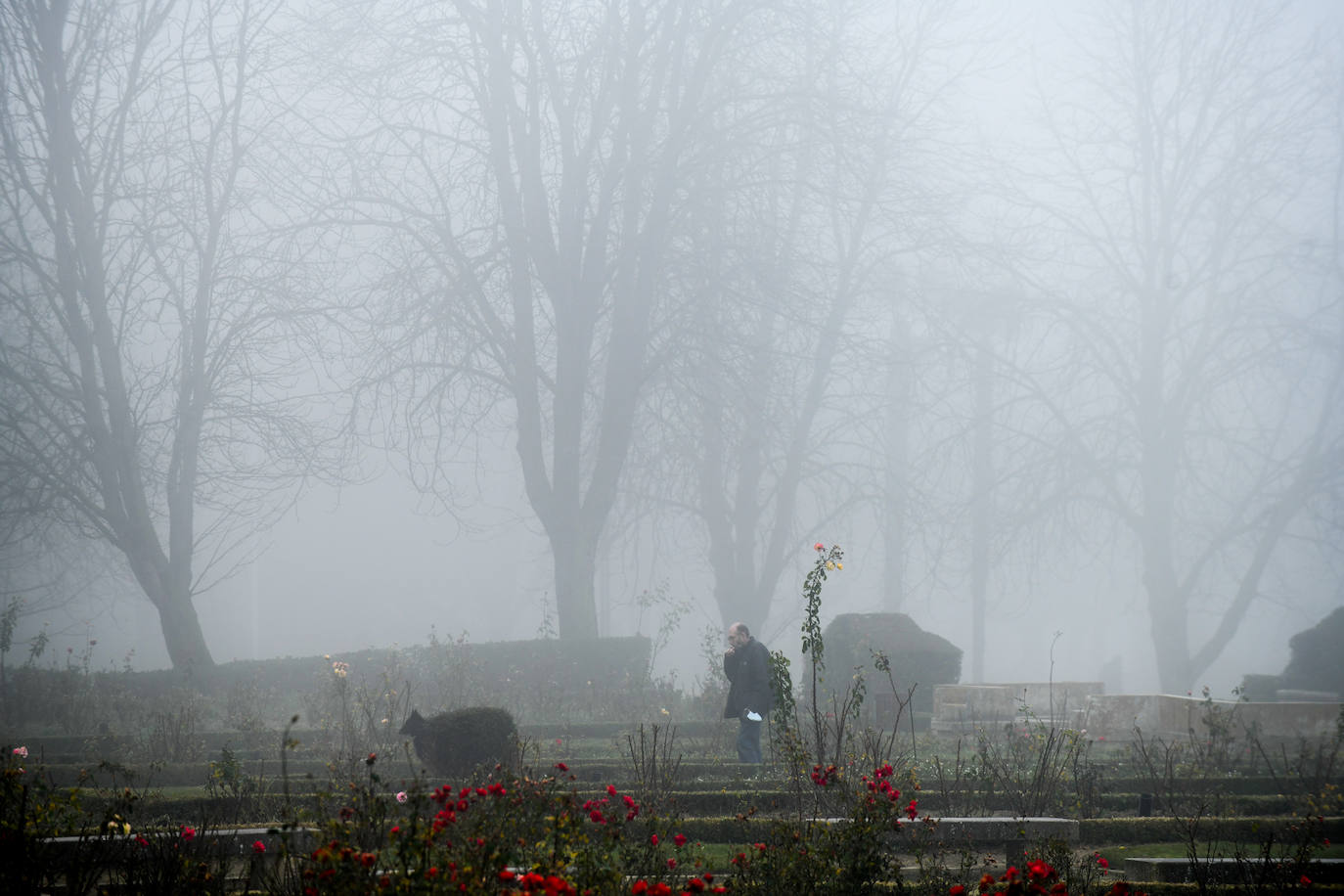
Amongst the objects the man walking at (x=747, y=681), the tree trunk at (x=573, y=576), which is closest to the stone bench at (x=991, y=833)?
the man walking at (x=747, y=681)

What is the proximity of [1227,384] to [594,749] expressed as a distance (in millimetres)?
19853

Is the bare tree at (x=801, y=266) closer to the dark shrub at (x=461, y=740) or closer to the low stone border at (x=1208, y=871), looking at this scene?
the dark shrub at (x=461, y=740)

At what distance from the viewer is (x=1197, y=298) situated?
90.9 ft

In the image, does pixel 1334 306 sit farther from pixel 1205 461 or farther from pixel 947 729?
pixel 947 729

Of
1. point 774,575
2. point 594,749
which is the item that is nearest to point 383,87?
point 774,575

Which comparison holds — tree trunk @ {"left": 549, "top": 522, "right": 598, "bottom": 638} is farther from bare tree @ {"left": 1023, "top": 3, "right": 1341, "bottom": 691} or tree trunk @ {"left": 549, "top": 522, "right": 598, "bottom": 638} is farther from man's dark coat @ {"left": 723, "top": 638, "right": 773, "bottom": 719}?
bare tree @ {"left": 1023, "top": 3, "right": 1341, "bottom": 691}

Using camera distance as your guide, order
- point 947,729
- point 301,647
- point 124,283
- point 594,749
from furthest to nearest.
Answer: point 301,647 < point 124,283 < point 947,729 < point 594,749

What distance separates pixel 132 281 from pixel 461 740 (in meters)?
16.1

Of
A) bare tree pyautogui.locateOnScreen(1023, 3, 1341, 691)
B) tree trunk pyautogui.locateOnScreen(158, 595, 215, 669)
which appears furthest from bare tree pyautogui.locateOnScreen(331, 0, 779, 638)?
bare tree pyautogui.locateOnScreen(1023, 3, 1341, 691)

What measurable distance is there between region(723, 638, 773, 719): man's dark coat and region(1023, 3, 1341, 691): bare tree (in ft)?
51.0

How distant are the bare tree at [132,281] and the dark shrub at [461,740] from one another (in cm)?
1204

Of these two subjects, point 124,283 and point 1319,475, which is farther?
point 1319,475

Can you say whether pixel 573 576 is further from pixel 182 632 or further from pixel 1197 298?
pixel 1197 298

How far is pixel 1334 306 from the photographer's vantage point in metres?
25.7
